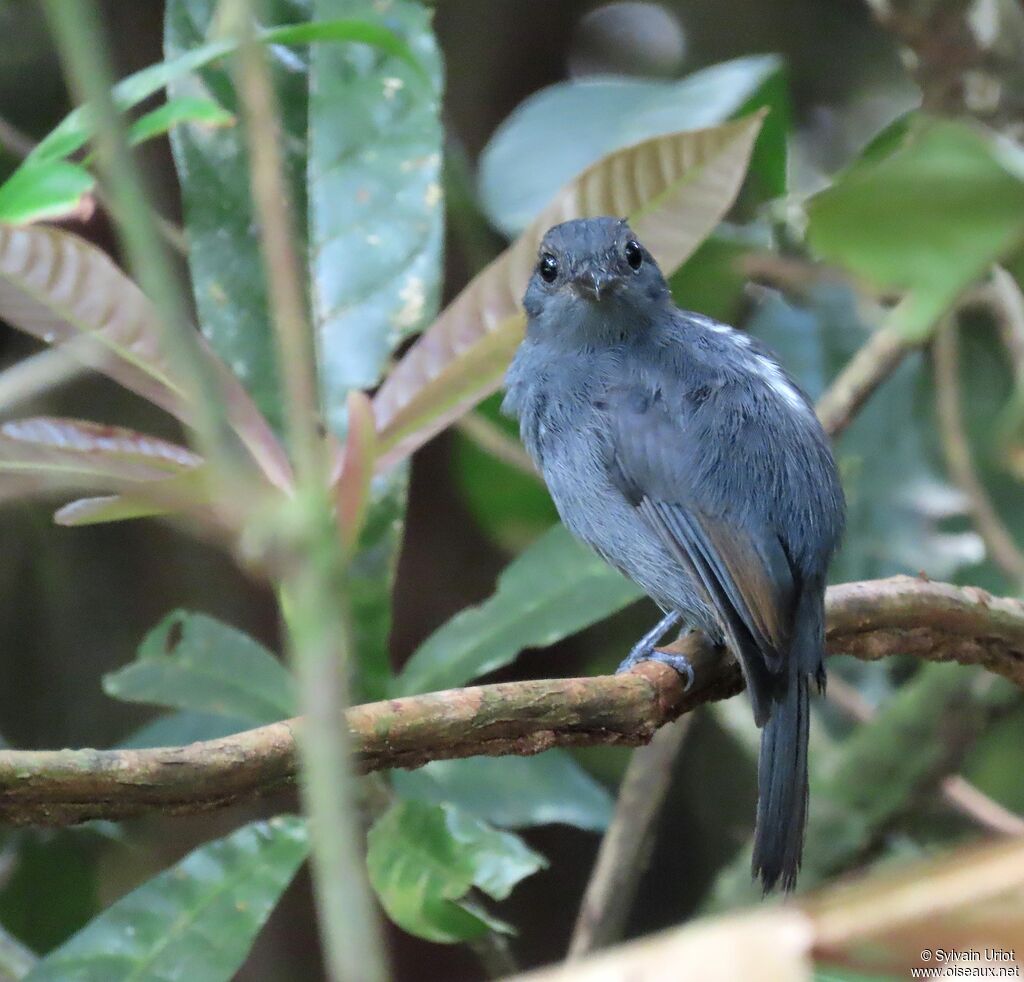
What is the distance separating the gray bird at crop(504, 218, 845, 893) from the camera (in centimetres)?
244

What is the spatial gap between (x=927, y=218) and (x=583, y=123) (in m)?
3.13

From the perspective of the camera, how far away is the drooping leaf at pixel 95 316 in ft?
7.31

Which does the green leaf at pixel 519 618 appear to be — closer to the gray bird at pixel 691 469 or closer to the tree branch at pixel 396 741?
the gray bird at pixel 691 469

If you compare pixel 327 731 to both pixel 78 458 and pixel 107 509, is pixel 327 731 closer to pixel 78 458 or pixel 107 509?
pixel 107 509

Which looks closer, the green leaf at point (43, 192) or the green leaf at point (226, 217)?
the green leaf at point (43, 192)

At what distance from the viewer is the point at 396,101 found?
290 cm

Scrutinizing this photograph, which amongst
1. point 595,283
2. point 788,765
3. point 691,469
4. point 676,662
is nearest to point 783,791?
point 788,765

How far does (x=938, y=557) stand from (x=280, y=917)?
2.31 meters

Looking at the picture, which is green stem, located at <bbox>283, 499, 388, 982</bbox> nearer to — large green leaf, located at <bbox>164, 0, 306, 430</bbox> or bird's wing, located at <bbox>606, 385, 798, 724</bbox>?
bird's wing, located at <bbox>606, 385, 798, 724</bbox>

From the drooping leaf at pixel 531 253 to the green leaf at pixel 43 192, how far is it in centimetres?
70

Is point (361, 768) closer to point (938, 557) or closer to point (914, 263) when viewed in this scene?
point (914, 263)

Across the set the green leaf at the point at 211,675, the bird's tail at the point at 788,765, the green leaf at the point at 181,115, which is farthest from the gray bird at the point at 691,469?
the green leaf at the point at 181,115

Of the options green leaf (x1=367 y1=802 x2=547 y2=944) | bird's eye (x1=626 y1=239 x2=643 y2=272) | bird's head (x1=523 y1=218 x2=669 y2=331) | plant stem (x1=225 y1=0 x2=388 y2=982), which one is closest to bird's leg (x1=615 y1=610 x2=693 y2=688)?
green leaf (x1=367 y1=802 x2=547 y2=944)

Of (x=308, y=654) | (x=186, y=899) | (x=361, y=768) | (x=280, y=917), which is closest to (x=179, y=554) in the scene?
(x=280, y=917)
